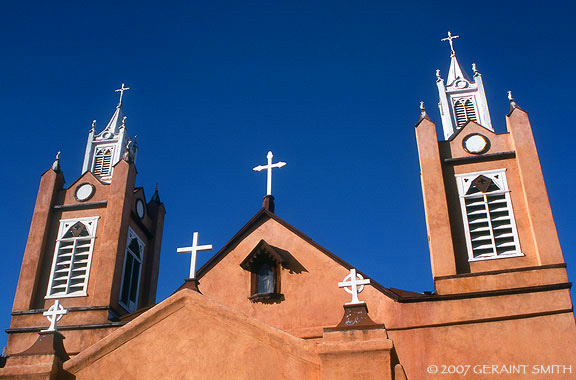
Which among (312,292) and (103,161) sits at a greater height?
(103,161)

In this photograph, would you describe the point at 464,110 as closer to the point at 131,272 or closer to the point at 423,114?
the point at 423,114

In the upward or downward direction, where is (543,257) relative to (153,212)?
downward

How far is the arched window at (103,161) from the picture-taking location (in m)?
22.7

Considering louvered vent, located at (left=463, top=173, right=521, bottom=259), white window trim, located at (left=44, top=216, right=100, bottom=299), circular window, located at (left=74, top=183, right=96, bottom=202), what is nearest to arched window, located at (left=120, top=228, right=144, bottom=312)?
white window trim, located at (left=44, top=216, right=100, bottom=299)

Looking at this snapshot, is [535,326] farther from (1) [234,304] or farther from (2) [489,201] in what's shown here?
(1) [234,304]

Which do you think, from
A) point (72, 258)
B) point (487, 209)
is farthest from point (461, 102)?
point (72, 258)

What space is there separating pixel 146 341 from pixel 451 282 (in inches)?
324

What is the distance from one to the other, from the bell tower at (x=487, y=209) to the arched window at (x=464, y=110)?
118 cm

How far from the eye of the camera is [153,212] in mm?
22672

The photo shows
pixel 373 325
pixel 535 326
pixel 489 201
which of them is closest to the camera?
pixel 373 325

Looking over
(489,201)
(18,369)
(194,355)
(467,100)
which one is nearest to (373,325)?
(194,355)

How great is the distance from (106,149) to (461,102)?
12610 millimetres

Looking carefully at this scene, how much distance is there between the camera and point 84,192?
20266mm

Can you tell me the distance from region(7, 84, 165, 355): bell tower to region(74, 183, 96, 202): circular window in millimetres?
15
